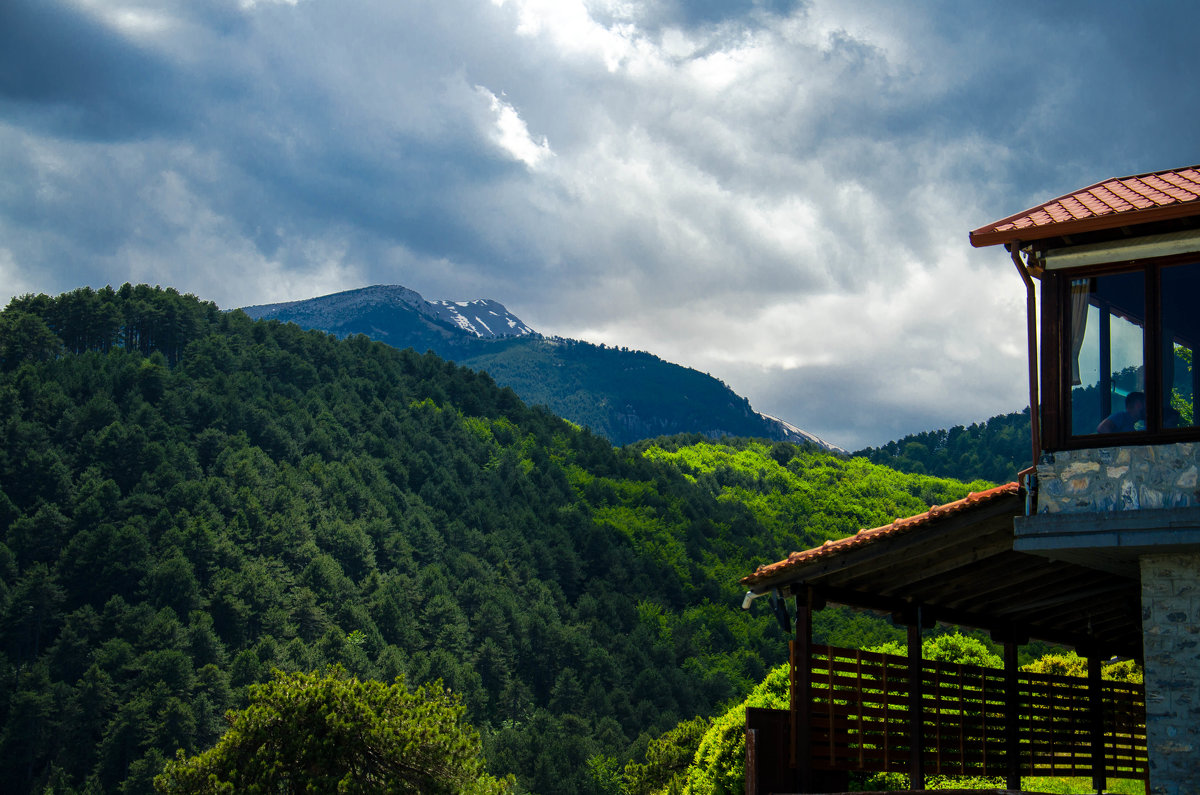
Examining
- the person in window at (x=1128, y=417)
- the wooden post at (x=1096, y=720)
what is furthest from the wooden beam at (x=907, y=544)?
the wooden post at (x=1096, y=720)

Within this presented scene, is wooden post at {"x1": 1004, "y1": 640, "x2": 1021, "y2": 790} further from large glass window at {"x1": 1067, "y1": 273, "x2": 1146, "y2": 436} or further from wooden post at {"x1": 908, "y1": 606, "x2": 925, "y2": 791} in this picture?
large glass window at {"x1": 1067, "y1": 273, "x2": 1146, "y2": 436}

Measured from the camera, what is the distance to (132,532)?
61750 mm

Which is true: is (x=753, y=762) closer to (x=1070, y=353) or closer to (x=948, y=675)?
(x=948, y=675)

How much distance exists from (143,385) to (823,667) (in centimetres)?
7606

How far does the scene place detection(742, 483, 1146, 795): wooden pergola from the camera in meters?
11.0

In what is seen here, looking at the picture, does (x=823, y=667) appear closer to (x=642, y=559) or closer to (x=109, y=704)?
(x=109, y=704)

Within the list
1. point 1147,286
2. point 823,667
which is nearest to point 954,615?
point 823,667

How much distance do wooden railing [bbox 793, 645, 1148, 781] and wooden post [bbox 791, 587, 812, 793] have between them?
6cm

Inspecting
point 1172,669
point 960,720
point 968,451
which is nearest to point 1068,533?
point 1172,669

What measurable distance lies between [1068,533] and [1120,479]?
59 cm

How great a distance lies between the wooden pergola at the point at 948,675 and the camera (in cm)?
1102

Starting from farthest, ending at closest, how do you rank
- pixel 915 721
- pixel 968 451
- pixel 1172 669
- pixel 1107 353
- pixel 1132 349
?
pixel 968 451 → pixel 915 721 → pixel 1107 353 → pixel 1132 349 → pixel 1172 669

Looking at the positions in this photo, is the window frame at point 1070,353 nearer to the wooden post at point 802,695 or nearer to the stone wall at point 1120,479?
the stone wall at point 1120,479

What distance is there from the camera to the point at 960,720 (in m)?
12.6
